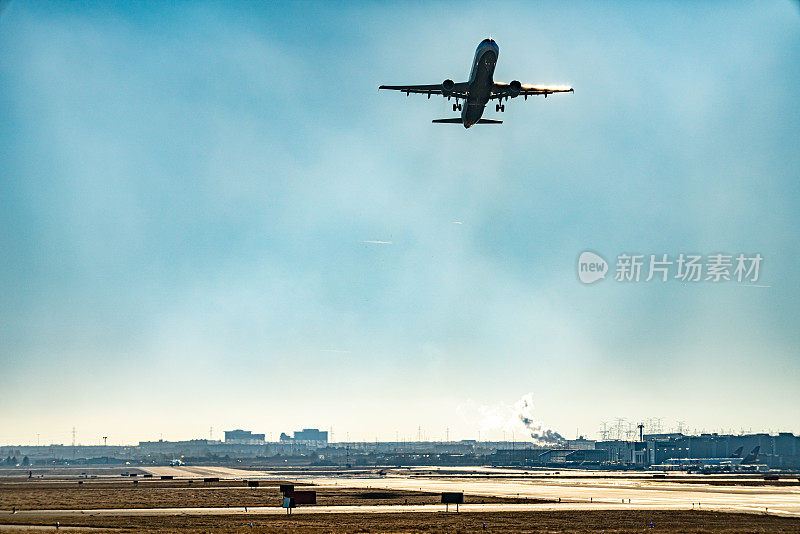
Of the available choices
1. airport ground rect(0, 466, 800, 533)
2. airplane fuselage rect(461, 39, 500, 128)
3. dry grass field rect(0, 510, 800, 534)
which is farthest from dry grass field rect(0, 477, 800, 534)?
airplane fuselage rect(461, 39, 500, 128)

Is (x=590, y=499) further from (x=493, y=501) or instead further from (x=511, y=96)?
(x=511, y=96)

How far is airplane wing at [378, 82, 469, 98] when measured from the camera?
3413 inches

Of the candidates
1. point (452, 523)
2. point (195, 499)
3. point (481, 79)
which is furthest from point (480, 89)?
point (195, 499)

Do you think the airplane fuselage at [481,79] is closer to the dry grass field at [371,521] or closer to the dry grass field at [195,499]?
the dry grass field at [371,521]

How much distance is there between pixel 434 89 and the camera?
89312mm

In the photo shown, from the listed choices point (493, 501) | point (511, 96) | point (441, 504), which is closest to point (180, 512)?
point (441, 504)

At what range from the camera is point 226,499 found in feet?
386

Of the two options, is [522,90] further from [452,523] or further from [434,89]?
[452,523]

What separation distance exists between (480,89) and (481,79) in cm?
157

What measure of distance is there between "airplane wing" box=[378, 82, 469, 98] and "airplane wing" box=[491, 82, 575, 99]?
Result: 146 inches

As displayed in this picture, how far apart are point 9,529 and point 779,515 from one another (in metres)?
80.5

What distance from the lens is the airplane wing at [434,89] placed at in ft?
284

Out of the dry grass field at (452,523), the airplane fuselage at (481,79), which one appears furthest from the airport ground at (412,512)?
the airplane fuselage at (481,79)

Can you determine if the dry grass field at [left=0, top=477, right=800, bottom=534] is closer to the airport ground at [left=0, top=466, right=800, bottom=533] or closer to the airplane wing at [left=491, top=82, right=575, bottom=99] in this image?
the airport ground at [left=0, top=466, right=800, bottom=533]
